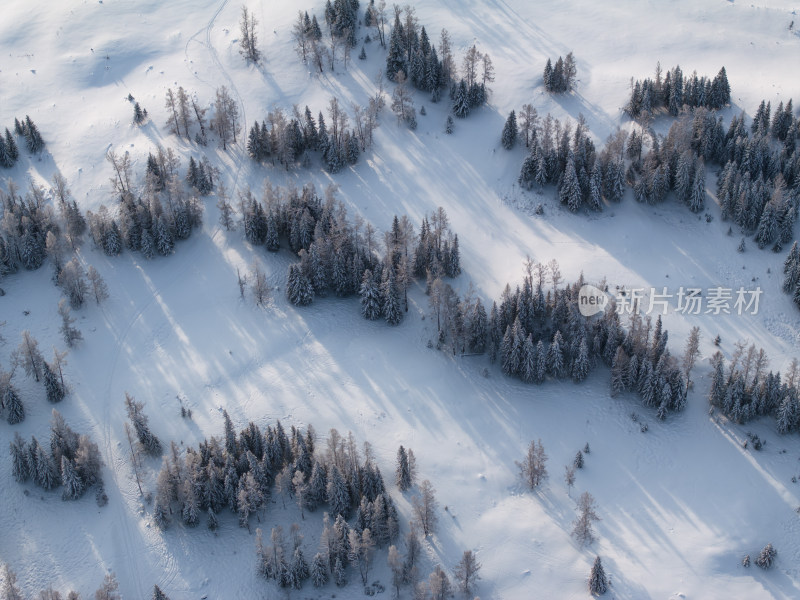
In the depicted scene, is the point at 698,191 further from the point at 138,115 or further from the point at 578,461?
the point at 138,115

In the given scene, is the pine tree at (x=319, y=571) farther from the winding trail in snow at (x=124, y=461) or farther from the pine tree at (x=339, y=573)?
the winding trail in snow at (x=124, y=461)

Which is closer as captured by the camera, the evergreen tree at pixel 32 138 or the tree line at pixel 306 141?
the tree line at pixel 306 141

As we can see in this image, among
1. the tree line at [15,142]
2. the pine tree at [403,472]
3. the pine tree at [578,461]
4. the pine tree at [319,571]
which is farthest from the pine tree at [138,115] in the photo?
the pine tree at [578,461]

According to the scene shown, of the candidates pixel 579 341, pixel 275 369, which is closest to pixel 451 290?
pixel 579 341

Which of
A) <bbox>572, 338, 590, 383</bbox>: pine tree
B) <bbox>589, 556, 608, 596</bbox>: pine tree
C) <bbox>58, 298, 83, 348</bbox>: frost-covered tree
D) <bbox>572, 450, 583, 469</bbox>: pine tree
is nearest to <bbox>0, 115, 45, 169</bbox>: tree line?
<bbox>58, 298, 83, 348</bbox>: frost-covered tree

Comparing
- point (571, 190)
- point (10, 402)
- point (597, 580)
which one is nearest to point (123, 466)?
point (10, 402)

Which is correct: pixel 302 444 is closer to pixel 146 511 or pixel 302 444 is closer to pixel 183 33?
pixel 146 511
